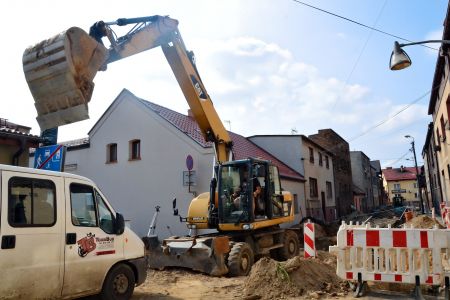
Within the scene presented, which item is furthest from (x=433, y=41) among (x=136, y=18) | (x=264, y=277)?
(x=136, y=18)

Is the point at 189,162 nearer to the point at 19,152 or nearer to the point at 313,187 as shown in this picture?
the point at 19,152

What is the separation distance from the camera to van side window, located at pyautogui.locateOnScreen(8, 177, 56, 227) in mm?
5301

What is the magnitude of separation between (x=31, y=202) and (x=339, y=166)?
34.9m

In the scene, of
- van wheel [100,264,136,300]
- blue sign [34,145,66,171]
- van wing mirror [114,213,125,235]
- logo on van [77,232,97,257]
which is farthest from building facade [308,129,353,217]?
A: logo on van [77,232,97,257]

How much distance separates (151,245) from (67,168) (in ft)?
42.9

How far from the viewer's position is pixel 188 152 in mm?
18172

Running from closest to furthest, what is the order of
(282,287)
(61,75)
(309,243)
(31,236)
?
(31,236), (61,75), (282,287), (309,243)

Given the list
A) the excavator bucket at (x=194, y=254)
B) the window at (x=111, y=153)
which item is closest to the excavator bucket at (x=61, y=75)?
the excavator bucket at (x=194, y=254)

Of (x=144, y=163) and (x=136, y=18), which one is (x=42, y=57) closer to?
(x=136, y=18)

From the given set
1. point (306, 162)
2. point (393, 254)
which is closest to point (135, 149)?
point (306, 162)

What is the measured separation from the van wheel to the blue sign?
2885 millimetres

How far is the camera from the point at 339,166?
3775 cm

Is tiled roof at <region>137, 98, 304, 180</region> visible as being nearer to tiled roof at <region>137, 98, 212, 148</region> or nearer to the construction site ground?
tiled roof at <region>137, 98, 212, 148</region>

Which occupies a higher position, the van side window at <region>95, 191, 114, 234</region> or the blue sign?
the blue sign
